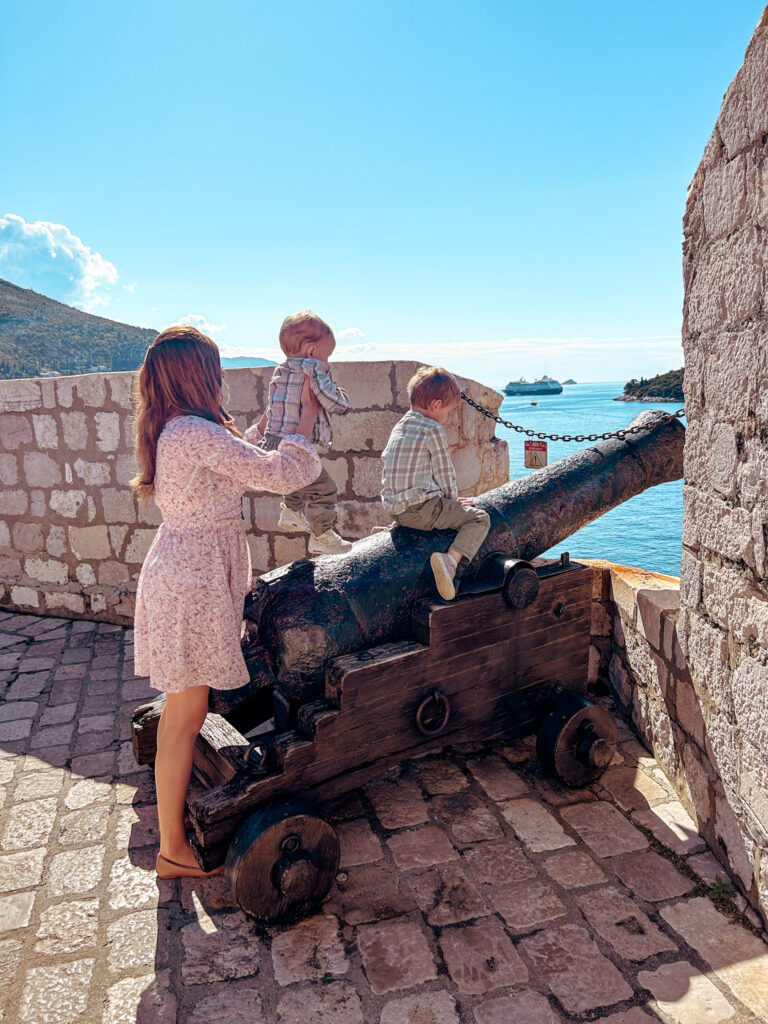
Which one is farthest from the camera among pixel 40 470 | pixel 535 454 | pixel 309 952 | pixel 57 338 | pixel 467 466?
pixel 57 338

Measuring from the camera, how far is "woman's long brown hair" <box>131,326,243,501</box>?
88.3 inches

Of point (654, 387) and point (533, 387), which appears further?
point (533, 387)

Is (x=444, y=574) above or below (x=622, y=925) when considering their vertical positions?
above

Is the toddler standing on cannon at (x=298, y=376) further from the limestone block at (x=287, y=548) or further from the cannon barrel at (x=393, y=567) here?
the limestone block at (x=287, y=548)

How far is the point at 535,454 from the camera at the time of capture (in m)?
4.24

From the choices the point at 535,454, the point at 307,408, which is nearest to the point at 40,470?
the point at 307,408

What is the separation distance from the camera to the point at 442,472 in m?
2.90

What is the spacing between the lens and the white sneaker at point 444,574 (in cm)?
265

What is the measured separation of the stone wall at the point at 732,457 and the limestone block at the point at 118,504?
4.14 metres

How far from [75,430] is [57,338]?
4186 centimetres

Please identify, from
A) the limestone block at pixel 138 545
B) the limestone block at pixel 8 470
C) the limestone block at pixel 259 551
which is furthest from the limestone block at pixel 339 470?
the limestone block at pixel 8 470

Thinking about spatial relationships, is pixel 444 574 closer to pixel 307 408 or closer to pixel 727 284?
pixel 307 408

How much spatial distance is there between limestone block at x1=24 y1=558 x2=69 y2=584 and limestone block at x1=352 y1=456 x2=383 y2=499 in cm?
265

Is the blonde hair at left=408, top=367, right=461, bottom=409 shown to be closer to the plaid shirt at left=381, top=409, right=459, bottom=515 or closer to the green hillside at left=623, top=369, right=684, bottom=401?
the plaid shirt at left=381, top=409, right=459, bottom=515
